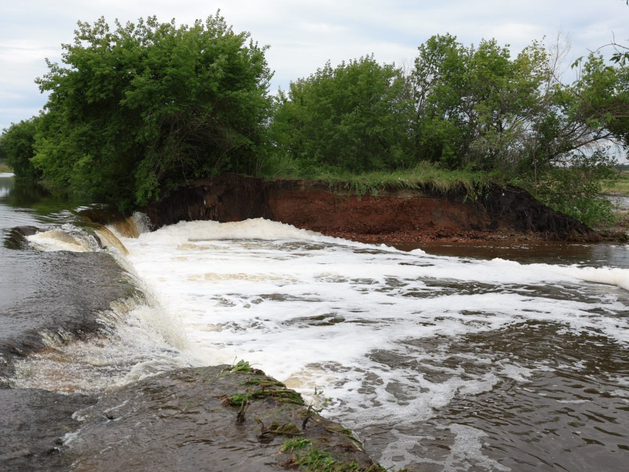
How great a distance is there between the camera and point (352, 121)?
22.7 m

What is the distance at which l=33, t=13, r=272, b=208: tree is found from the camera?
1784cm

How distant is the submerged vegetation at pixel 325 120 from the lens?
18.2 metres

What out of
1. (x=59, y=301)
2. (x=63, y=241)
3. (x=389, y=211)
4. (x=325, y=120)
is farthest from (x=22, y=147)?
(x=59, y=301)

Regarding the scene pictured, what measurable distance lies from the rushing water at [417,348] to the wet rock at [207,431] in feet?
2.41

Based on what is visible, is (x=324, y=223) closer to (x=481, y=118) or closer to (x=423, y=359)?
(x=481, y=118)

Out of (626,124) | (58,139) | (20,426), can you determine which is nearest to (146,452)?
(20,426)

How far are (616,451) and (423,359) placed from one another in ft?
8.22

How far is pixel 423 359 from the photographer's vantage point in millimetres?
6770

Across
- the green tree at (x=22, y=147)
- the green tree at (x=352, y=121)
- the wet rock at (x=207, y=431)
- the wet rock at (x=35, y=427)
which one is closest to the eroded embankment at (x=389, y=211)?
the green tree at (x=352, y=121)

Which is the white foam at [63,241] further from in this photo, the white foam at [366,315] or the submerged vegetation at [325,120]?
the submerged vegetation at [325,120]

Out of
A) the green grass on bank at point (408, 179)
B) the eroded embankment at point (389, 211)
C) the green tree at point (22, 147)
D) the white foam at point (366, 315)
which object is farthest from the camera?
the green tree at point (22, 147)

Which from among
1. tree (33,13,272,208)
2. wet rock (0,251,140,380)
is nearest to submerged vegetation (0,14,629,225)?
tree (33,13,272,208)

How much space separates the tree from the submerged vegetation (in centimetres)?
5

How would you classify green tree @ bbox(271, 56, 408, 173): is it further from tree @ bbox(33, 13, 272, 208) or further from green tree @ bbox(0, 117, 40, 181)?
green tree @ bbox(0, 117, 40, 181)
